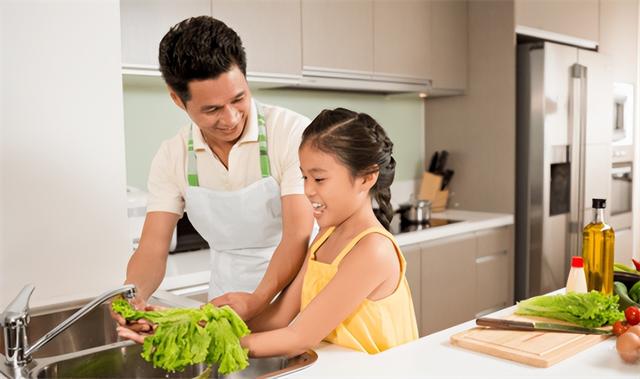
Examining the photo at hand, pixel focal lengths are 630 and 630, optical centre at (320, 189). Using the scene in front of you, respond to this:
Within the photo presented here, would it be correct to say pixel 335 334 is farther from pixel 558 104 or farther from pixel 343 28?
pixel 558 104

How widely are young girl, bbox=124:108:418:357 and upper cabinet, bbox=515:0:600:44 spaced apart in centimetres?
248

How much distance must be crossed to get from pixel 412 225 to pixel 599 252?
181 cm

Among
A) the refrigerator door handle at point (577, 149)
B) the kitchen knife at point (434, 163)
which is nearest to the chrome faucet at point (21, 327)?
the kitchen knife at point (434, 163)

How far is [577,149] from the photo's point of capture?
12.2ft

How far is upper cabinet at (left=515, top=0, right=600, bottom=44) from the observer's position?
3.54m

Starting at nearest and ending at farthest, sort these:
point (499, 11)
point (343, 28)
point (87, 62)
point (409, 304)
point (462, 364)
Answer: point (462, 364), point (409, 304), point (87, 62), point (343, 28), point (499, 11)

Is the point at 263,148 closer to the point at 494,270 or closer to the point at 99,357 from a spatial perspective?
the point at 99,357

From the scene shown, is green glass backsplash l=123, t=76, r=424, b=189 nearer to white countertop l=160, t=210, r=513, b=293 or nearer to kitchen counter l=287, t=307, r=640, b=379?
white countertop l=160, t=210, r=513, b=293

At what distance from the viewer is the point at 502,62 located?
3.56 m

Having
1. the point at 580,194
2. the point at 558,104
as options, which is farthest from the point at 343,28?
the point at 580,194

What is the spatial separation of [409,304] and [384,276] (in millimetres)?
129

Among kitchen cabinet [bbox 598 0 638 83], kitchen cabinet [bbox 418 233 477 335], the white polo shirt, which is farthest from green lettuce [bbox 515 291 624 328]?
kitchen cabinet [bbox 598 0 638 83]

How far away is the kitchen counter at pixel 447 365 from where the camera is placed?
106cm

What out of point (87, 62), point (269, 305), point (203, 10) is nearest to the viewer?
point (269, 305)
